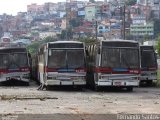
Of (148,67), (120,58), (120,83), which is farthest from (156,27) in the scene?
(120,83)

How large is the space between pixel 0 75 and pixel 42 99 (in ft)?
50.9

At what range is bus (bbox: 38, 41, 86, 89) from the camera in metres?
28.6

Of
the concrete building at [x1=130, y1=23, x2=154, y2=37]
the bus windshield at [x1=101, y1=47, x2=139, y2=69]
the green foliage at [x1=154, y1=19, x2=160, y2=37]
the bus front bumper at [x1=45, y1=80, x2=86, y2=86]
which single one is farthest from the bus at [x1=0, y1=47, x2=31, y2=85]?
the green foliage at [x1=154, y1=19, x2=160, y2=37]

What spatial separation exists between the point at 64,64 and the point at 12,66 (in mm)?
8539

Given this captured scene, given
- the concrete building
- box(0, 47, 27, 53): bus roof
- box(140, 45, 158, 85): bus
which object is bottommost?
the concrete building

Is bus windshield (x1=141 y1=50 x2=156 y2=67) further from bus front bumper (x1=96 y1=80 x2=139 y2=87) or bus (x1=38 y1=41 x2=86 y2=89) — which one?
bus front bumper (x1=96 y1=80 x2=139 y2=87)

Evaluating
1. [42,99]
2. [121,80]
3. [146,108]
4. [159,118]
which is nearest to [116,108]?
[146,108]

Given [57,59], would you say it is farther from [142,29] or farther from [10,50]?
[142,29]

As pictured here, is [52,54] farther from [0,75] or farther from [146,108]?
[146,108]

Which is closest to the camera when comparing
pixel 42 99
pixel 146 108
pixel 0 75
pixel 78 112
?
pixel 78 112

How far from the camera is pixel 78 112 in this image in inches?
617

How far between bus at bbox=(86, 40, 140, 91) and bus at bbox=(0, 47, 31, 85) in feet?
30.5

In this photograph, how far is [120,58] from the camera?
91.8 feet

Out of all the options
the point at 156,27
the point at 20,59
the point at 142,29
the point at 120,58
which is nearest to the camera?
the point at 120,58
